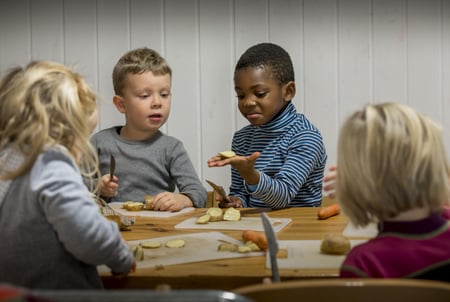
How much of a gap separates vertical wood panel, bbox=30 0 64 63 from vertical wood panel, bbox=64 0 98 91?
0.03 m

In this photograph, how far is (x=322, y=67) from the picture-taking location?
3.18 meters

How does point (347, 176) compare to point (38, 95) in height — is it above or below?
below

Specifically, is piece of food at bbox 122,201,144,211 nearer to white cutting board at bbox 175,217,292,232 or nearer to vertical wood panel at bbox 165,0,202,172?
white cutting board at bbox 175,217,292,232

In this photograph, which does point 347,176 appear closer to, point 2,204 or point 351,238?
point 351,238

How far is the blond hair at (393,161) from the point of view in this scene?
3.60 ft

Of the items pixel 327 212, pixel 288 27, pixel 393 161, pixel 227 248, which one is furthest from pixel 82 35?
pixel 393 161

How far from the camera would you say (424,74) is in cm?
317

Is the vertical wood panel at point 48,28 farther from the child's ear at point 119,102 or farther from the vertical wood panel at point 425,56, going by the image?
the vertical wood panel at point 425,56

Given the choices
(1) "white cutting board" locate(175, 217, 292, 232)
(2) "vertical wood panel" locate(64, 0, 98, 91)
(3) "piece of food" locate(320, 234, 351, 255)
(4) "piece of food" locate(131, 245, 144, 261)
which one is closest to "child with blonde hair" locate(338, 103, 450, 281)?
(3) "piece of food" locate(320, 234, 351, 255)

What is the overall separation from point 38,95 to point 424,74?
7.54 feet

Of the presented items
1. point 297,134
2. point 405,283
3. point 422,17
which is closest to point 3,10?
point 297,134

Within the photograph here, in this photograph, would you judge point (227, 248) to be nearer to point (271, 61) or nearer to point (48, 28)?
point (271, 61)

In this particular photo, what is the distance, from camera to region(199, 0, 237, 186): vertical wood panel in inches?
126

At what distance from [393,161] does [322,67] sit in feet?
6.98
